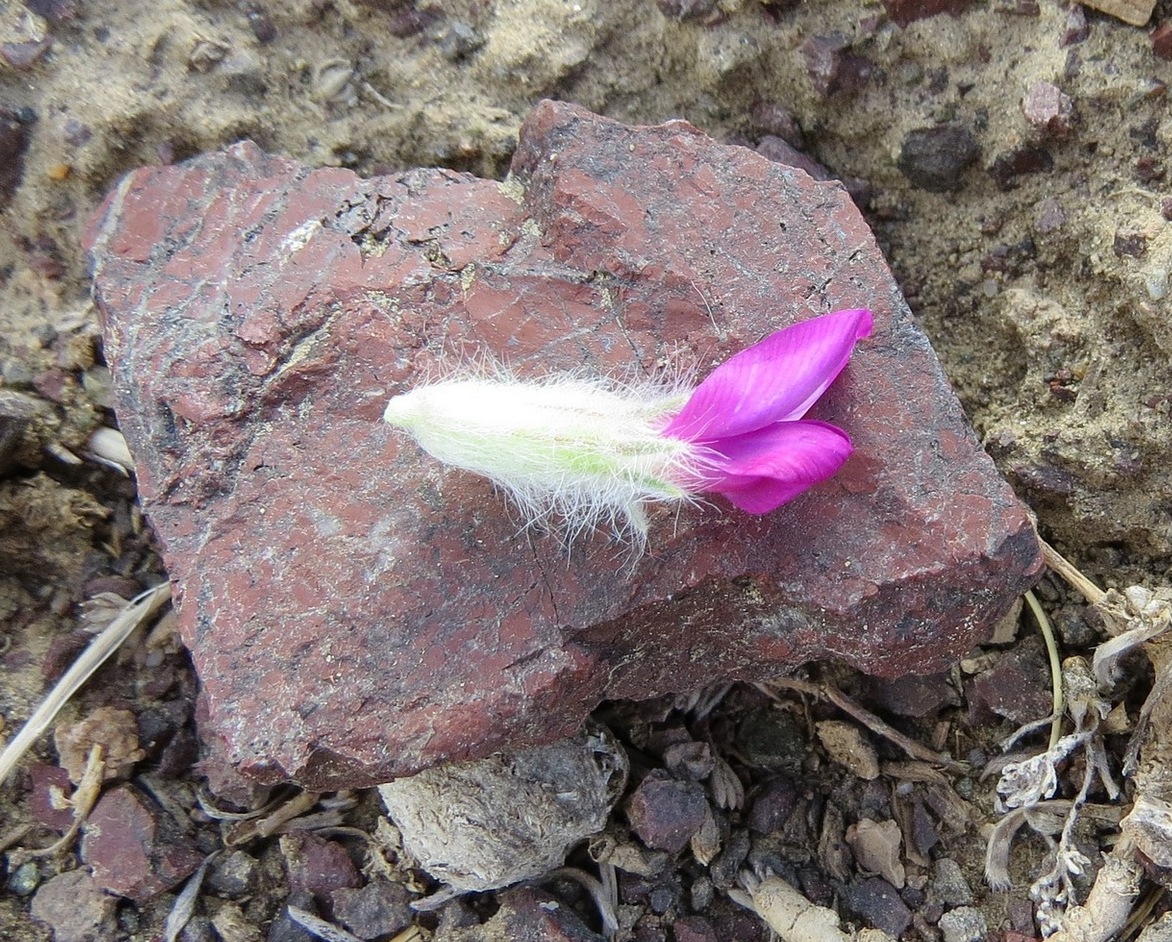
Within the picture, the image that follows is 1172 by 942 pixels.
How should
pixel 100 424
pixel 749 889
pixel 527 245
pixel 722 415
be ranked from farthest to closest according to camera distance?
pixel 100 424 → pixel 749 889 → pixel 527 245 → pixel 722 415

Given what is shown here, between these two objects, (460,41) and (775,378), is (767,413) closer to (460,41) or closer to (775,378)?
(775,378)

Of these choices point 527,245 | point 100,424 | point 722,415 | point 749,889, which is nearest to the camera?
point 722,415

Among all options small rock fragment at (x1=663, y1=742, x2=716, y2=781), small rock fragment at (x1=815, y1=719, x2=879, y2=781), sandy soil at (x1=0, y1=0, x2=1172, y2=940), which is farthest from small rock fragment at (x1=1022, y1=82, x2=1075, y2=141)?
small rock fragment at (x1=663, y1=742, x2=716, y2=781)

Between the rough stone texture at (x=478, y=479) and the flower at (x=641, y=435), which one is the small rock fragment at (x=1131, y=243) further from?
the flower at (x=641, y=435)

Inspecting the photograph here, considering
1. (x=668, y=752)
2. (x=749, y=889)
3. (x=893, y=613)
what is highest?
(x=893, y=613)

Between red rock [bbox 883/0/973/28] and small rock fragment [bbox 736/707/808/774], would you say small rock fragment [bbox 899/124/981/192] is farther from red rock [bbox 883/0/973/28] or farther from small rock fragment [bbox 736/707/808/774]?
small rock fragment [bbox 736/707/808/774]

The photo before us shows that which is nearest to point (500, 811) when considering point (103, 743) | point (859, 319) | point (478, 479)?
point (478, 479)

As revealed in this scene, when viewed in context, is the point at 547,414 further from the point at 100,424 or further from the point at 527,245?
the point at 100,424

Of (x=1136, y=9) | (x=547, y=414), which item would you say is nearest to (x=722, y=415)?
(x=547, y=414)
